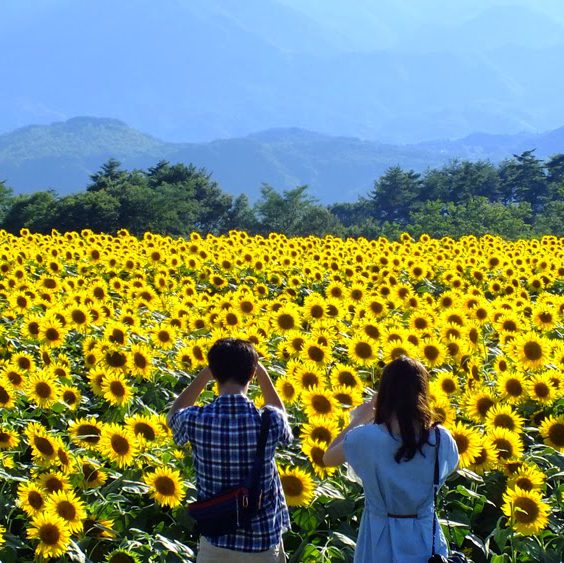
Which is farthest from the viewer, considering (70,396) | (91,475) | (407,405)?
(70,396)

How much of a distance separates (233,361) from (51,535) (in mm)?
1289

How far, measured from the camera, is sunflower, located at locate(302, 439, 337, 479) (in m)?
4.81

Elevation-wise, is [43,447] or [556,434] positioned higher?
[556,434]

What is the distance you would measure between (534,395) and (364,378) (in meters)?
1.43

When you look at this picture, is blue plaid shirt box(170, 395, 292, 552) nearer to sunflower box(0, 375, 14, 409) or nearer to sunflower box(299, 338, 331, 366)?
sunflower box(0, 375, 14, 409)

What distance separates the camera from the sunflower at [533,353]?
22.0 feet

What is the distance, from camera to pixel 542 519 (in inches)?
174

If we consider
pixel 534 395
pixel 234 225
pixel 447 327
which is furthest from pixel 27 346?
pixel 234 225

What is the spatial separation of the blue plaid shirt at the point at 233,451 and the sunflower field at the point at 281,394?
2.45ft

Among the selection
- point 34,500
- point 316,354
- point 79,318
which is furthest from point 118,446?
point 79,318

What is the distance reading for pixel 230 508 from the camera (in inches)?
144

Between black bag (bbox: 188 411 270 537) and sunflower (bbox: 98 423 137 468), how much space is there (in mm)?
1300

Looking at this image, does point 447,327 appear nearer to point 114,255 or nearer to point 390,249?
point 114,255

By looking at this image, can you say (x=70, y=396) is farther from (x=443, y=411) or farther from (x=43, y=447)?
(x=443, y=411)
